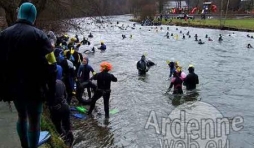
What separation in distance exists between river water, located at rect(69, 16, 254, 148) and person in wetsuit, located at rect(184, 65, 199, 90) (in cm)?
48

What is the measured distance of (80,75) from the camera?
38.9 feet

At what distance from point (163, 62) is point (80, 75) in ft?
42.3

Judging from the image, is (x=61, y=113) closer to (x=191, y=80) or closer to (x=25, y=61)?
(x=25, y=61)

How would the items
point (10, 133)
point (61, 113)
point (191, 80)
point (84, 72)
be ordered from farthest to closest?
1. point (191, 80)
2. point (84, 72)
3. point (61, 113)
4. point (10, 133)

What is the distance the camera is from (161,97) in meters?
14.1

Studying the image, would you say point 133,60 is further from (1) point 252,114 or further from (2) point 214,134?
(2) point 214,134

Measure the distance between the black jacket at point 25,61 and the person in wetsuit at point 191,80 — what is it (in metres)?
11.3

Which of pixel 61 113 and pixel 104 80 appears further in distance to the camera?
pixel 104 80

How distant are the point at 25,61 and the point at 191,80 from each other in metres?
11.8

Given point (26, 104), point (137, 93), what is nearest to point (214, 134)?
point (26, 104)

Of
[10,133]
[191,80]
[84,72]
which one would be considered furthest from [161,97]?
[10,133]

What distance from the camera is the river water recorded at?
29.7ft

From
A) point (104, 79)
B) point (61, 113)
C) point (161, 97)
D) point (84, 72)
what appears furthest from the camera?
point (161, 97)

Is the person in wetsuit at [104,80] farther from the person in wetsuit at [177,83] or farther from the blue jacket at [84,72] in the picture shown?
the person in wetsuit at [177,83]
